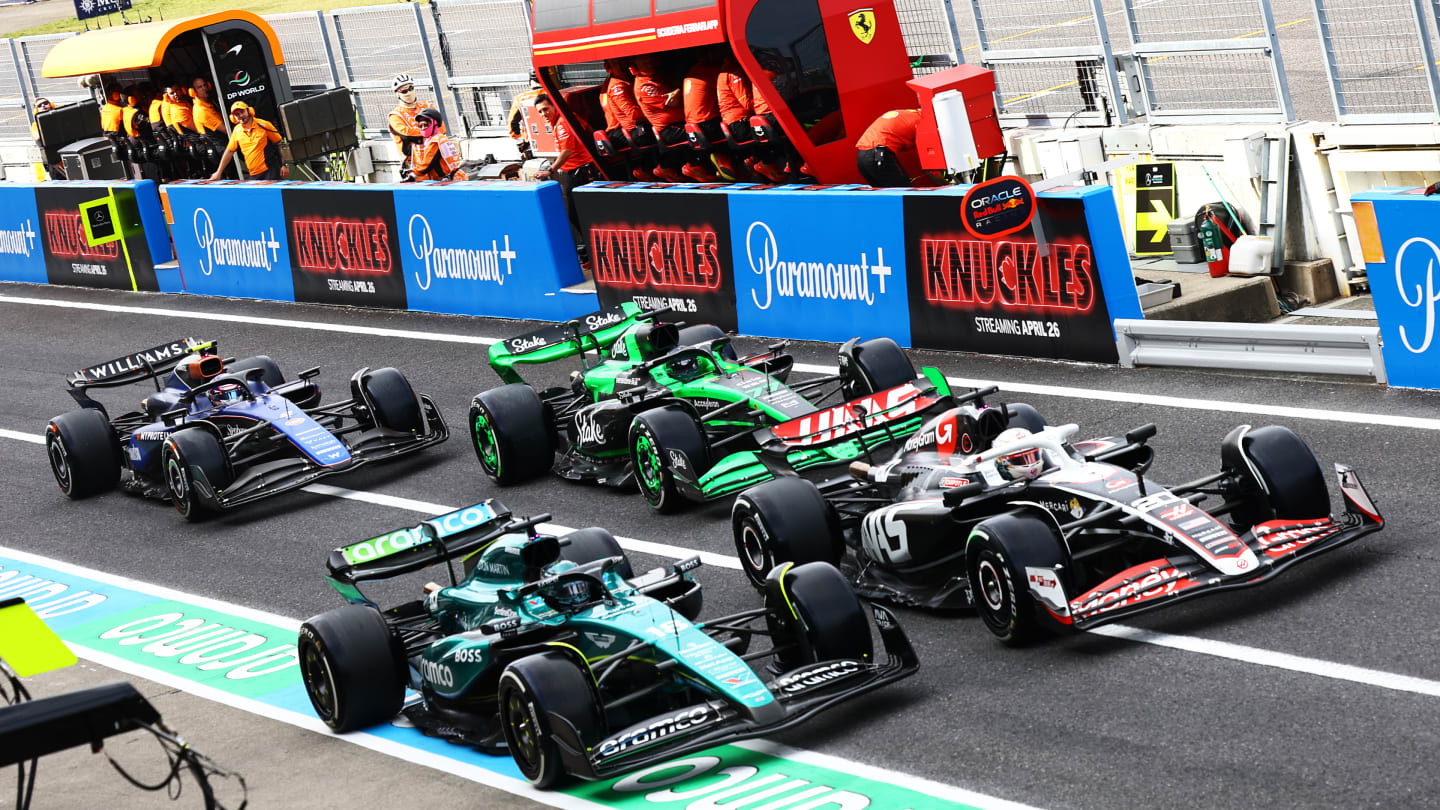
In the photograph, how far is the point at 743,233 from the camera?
1631 centimetres

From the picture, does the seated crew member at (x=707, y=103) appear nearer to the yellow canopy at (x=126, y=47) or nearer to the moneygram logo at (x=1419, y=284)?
the moneygram logo at (x=1419, y=284)

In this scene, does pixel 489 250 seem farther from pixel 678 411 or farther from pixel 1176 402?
pixel 1176 402

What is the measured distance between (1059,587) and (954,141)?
7756mm

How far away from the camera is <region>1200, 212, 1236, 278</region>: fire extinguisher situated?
14.9 meters

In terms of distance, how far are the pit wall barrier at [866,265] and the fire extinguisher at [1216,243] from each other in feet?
6.04

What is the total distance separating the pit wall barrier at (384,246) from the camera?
1855 centimetres

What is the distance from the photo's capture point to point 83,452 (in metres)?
14.4

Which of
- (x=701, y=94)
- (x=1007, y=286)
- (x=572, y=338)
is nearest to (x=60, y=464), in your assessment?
Answer: (x=572, y=338)

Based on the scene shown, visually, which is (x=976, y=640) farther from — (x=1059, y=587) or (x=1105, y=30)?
(x=1105, y=30)

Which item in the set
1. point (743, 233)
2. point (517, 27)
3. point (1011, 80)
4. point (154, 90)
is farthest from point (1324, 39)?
point (154, 90)

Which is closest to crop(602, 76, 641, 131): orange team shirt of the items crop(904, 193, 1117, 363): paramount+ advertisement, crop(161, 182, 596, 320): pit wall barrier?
crop(161, 182, 596, 320): pit wall barrier

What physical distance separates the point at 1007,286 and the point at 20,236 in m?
18.0

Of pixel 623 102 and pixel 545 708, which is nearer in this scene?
pixel 545 708

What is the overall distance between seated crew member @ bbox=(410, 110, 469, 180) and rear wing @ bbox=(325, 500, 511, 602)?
496 inches
